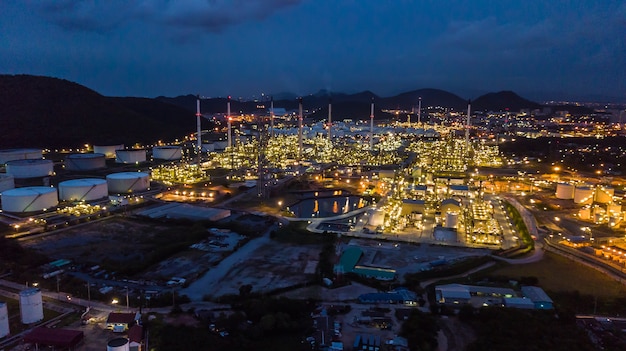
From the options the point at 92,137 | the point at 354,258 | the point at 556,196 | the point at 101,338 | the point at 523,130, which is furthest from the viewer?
the point at 523,130

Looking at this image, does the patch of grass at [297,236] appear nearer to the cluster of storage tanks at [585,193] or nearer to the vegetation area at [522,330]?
the vegetation area at [522,330]

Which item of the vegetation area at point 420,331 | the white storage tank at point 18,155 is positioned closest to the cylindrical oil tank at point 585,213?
the vegetation area at point 420,331

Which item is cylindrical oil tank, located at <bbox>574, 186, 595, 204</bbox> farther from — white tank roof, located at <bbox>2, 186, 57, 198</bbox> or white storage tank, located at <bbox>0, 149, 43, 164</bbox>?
white storage tank, located at <bbox>0, 149, 43, 164</bbox>

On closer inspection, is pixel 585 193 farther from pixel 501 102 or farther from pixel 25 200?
pixel 501 102

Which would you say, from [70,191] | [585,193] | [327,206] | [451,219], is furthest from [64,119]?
[585,193]

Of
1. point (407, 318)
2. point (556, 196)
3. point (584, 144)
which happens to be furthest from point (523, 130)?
point (407, 318)

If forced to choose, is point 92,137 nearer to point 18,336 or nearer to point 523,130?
point 18,336
